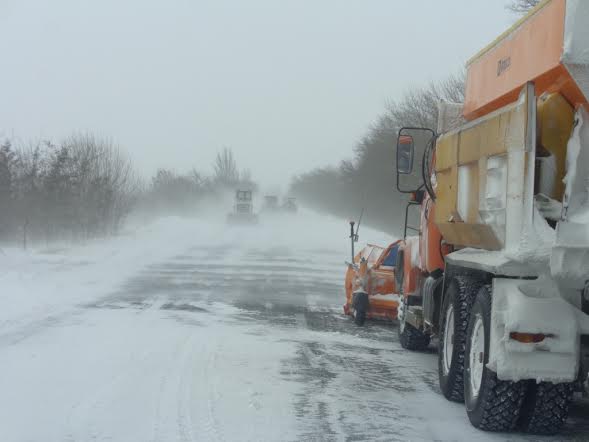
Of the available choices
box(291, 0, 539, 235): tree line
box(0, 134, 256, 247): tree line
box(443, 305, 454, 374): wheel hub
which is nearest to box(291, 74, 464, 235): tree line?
box(291, 0, 539, 235): tree line

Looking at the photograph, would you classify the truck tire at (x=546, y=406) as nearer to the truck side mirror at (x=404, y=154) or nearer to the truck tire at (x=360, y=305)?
the truck side mirror at (x=404, y=154)

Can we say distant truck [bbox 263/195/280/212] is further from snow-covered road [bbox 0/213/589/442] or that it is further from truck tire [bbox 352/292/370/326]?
truck tire [bbox 352/292/370/326]

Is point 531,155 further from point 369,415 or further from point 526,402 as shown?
point 369,415

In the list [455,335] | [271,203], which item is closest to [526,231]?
[455,335]

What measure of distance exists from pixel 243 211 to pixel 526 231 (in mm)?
55383

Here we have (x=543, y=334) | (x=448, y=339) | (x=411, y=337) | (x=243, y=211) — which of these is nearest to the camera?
(x=543, y=334)

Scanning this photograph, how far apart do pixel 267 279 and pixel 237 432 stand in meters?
14.1

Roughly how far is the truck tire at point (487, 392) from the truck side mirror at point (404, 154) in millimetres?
3244

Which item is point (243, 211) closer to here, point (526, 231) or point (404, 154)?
point (404, 154)

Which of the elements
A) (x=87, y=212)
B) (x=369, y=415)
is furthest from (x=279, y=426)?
(x=87, y=212)

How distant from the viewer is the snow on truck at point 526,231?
5316 millimetres

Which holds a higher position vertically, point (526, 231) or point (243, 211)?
point (243, 211)

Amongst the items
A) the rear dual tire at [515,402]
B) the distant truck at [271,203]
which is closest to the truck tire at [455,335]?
the rear dual tire at [515,402]

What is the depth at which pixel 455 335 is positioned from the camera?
285 inches
